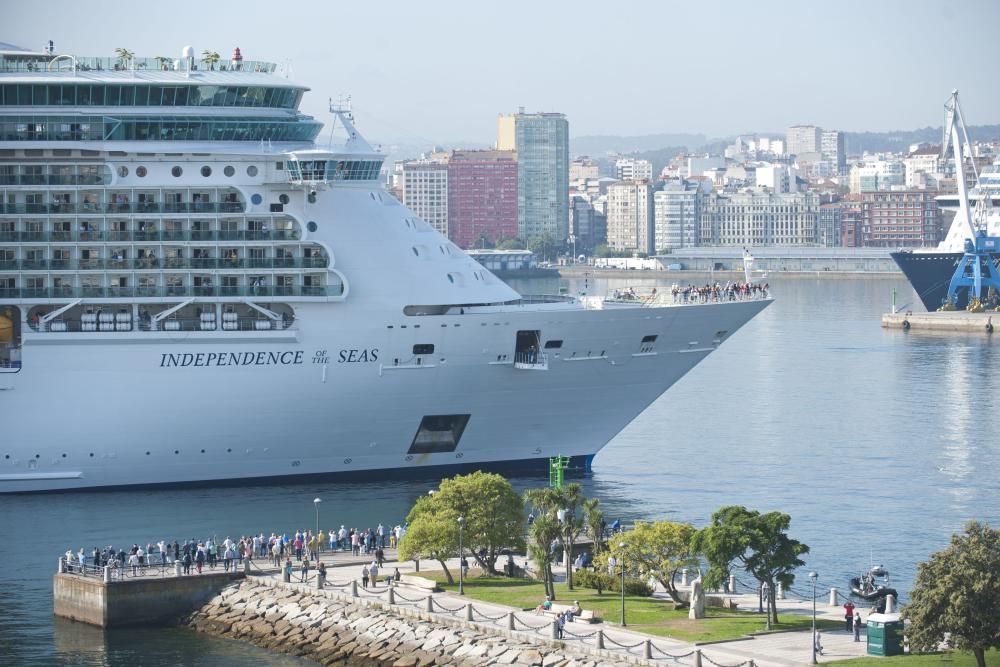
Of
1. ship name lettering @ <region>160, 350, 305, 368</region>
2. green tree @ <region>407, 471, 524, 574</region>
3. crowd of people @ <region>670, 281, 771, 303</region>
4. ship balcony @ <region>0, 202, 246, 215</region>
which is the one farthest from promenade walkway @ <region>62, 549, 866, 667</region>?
crowd of people @ <region>670, 281, 771, 303</region>

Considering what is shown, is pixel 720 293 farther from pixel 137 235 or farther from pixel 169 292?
pixel 137 235

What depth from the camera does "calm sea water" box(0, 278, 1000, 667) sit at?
3547cm

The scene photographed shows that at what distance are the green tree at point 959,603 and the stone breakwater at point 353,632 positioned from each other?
441 cm

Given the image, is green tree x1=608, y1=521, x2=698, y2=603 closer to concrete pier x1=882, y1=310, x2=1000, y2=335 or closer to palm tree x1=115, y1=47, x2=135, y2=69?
palm tree x1=115, y1=47, x2=135, y2=69

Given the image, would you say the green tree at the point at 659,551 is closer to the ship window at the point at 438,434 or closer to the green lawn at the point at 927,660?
the green lawn at the point at 927,660

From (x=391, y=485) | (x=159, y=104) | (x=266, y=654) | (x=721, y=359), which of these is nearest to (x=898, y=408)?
(x=721, y=359)

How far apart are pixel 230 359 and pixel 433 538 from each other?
402 inches

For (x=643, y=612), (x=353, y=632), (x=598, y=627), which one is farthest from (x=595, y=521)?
(x=353, y=632)

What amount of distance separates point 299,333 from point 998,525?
50.3ft

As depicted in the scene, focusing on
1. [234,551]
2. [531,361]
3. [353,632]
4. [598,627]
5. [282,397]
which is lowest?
[353,632]

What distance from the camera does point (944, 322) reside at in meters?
108

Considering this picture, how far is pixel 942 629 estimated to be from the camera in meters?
27.9

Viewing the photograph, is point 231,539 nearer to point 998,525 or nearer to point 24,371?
point 24,371

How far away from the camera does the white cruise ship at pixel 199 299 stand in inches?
1702
